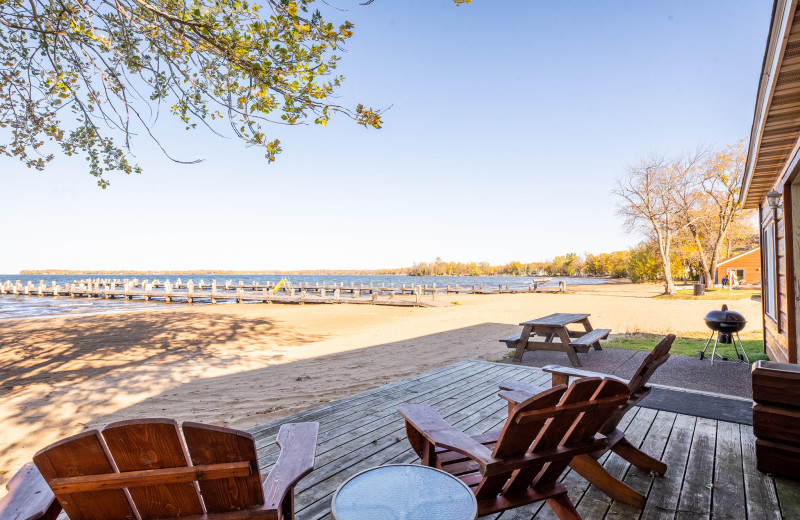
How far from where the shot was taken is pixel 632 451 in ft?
8.83

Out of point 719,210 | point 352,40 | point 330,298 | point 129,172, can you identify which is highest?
point 719,210

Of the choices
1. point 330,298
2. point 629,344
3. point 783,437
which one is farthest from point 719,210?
point 783,437

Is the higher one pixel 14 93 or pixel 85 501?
pixel 14 93

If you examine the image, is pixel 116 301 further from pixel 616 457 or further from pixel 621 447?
pixel 621 447

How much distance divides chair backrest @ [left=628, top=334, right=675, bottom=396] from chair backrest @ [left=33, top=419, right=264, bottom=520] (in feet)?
7.39

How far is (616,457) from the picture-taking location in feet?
10.1

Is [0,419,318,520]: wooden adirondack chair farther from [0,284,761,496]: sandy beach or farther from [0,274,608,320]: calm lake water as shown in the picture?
[0,274,608,320]: calm lake water

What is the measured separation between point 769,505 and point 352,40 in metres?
4.58

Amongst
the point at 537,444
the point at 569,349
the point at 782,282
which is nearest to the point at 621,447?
the point at 537,444

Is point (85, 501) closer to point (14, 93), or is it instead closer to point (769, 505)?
point (769, 505)

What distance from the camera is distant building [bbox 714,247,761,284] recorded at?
33000 millimetres

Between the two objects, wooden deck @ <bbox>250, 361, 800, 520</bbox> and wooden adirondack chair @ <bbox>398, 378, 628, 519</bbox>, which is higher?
wooden adirondack chair @ <bbox>398, 378, 628, 519</bbox>

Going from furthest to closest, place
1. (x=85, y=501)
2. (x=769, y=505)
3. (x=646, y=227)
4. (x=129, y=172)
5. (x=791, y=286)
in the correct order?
(x=646, y=227) < (x=129, y=172) < (x=791, y=286) < (x=769, y=505) < (x=85, y=501)

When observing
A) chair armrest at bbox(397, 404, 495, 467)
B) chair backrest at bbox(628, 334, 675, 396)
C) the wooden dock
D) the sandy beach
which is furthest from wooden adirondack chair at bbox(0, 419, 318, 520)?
the wooden dock
